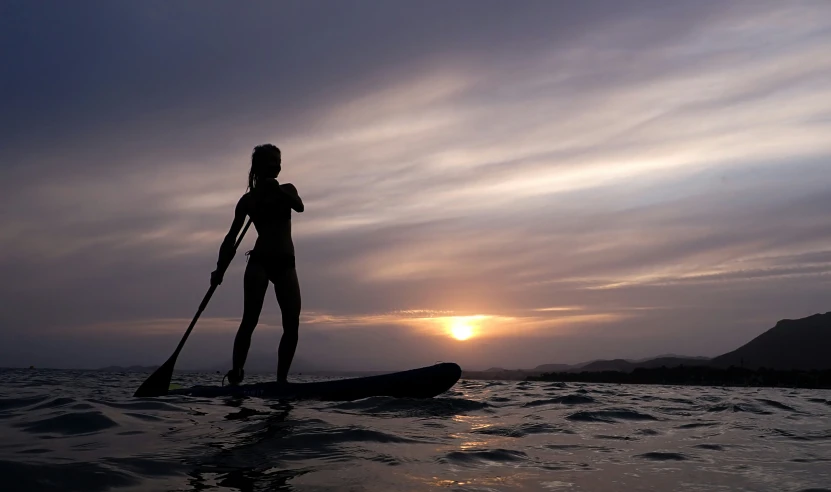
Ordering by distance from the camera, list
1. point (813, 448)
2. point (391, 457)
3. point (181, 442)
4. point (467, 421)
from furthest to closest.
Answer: point (467, 421) < point (813, 448) < point (181, 442) < point (391, 457)

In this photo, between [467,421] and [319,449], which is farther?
[467,421]

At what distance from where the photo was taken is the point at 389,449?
4.27m

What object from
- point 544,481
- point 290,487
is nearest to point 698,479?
point 544,481

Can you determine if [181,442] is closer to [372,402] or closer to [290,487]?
[290,487]

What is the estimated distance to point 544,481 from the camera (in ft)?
11.3

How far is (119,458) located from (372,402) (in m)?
4.06

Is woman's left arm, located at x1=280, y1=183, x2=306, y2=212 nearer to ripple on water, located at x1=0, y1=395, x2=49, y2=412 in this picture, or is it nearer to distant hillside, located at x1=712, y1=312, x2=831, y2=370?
ripple on water, located at x1=0, y1=395, x2=49, y2=412

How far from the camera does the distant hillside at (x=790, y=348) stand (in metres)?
78.4

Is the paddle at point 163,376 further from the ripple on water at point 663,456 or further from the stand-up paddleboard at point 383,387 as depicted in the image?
the ripple on water at point 663,456

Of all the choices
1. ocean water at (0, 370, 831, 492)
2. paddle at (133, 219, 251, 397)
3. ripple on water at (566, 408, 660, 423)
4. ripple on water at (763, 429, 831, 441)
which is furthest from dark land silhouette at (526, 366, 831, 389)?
paddle at (133, 219, 251, 397)

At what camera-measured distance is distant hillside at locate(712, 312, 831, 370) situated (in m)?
78.4

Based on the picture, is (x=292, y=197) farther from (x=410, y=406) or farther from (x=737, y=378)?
(x=737, y=378)

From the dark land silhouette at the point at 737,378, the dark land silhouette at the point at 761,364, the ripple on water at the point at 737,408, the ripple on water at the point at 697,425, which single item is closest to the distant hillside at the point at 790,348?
the dark land silhouette at the point at 761,364

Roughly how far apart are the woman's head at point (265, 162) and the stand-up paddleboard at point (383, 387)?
3.29 metres
